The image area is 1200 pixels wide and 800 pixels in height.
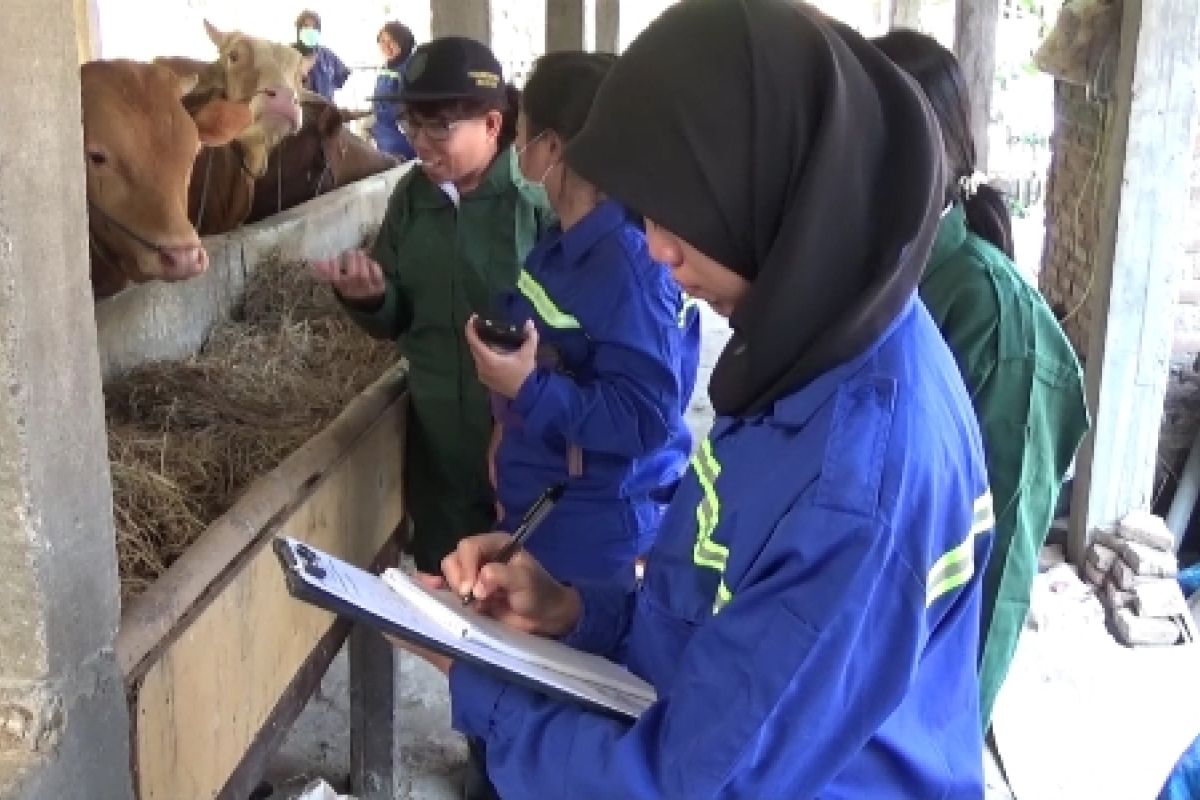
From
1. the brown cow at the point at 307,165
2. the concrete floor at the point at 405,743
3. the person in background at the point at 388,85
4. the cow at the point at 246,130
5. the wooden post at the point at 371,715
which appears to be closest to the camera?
the wooden post at the point at 371,715

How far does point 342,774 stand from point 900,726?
2878 millimetres

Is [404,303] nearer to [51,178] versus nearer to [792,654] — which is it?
[51,178]

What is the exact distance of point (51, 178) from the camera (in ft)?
4.50

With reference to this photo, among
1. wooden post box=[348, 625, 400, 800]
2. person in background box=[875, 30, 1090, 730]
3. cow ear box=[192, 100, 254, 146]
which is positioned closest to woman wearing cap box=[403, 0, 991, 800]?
person in background box=[875, 30, 1090, 730]

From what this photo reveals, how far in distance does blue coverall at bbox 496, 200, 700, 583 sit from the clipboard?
1037 mm

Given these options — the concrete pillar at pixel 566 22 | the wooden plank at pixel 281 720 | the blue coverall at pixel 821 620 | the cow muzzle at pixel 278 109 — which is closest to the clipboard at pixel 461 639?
the blue coverall at pixel 821 620

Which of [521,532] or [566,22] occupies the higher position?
[566,22]

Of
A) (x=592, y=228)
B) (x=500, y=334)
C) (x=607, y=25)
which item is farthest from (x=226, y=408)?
(x=607, y=25)

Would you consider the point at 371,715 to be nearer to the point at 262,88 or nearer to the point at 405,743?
the point at 405,743

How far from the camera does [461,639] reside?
1.46 meters

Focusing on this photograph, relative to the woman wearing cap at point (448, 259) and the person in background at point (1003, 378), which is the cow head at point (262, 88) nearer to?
the woman wearing cap at point (448, 259)

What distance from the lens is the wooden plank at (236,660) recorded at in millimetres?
1780

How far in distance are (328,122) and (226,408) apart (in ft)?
9.53

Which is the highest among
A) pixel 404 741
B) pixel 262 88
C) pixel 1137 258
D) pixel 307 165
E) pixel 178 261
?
pixel 262 88
